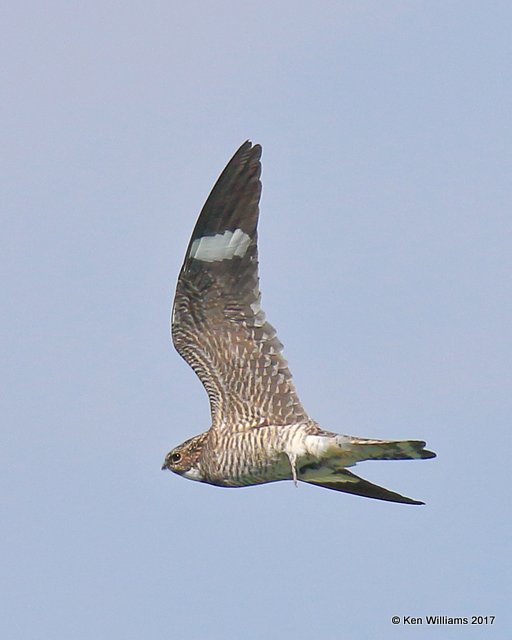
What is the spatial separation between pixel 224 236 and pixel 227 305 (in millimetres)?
647

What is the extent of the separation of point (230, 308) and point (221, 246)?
1.92 feet

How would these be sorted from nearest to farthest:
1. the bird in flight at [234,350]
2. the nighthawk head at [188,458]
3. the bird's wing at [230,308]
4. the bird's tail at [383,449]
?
1. the bird's tail at [383,449]
2. the bird in flight at [234,350]
3. the bird's wing at [230,308]
4. the nighthawk head at [188,458]

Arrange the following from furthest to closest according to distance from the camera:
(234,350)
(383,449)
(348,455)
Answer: (234,350)
(348,455)
(383,449)

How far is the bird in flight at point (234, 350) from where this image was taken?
468 inches

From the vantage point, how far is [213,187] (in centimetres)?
1252

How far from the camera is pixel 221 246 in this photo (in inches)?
488

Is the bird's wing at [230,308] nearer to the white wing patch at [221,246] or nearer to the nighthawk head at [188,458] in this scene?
the white wing patch at [221,246]

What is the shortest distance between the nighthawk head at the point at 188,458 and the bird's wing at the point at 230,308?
0.96ft

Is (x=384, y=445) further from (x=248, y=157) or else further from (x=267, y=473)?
(x=248, y=157)

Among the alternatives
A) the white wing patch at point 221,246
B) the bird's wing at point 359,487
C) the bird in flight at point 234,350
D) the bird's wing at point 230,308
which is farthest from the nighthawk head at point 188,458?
the white wing patch at point 221,246

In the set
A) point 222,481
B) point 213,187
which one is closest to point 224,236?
point 213,187

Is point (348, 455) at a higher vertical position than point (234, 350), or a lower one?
lower

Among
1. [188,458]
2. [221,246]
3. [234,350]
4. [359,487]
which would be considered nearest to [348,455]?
[359,487]

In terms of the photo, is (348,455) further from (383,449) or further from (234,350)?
(234,350)
